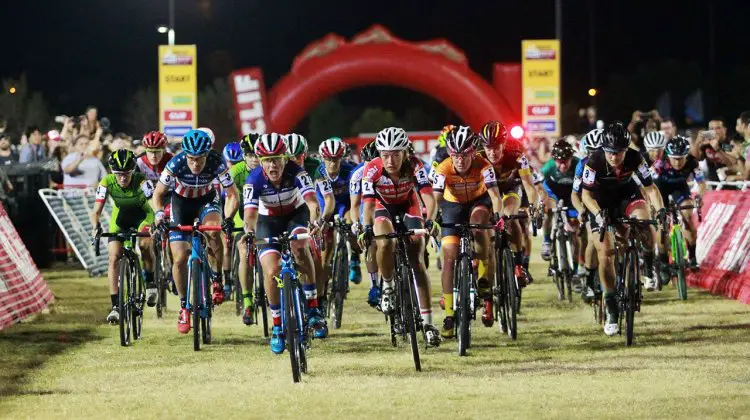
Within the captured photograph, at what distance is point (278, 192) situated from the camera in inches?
508

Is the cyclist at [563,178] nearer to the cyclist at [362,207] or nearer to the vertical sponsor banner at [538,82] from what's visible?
the cyclist at [362,207]

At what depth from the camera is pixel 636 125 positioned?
854 inches

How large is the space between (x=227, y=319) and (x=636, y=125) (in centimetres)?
712

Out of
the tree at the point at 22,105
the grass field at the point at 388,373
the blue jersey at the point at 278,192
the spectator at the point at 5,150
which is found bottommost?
the grass field at the point at 388,373

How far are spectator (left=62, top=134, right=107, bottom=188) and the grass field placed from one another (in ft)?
31.5

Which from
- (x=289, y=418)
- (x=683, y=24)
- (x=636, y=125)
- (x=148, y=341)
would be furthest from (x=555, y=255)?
(x=683, y=24)

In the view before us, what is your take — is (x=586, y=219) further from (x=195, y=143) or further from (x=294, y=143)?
(x=195, y=143)

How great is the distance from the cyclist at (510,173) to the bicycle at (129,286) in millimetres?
3760

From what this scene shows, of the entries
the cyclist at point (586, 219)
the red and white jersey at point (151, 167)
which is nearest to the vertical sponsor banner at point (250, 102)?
the red and white jersey at point (151, 167)

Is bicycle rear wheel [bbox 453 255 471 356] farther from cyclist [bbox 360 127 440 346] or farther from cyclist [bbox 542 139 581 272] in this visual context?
cyclist [bbox 542 139 581 272]

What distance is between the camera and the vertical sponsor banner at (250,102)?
50938 mm

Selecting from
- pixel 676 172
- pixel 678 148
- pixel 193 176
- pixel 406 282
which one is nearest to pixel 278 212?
pixel 406 282

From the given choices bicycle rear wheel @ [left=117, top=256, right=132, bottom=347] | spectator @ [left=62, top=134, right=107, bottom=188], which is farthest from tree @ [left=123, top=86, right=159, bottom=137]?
bicycle rear wheel @ [left=117, top=256, right=132, bottom=347]

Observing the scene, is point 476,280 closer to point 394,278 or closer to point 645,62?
point 394,278
